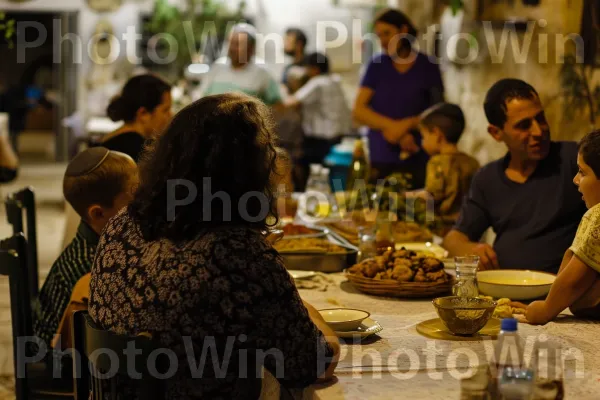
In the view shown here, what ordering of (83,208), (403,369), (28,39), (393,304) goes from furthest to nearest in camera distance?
1. (28,39)
2. (83,208)
3. (393,304)
4. (403,369)

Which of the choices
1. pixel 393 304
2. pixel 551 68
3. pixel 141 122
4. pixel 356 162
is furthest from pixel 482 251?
pixel 551 68

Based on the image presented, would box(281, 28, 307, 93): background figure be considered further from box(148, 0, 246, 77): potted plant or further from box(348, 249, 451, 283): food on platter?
box(348, 249, 451, 283): food on platter

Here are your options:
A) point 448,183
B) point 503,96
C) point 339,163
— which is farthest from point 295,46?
point 503,96

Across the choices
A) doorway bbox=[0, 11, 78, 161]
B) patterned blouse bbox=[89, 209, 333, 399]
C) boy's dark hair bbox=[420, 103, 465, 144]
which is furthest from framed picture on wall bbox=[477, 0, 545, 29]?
doorway bbox=[0, 11, 78, 161]

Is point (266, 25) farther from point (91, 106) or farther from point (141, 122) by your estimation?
point (141, 122)

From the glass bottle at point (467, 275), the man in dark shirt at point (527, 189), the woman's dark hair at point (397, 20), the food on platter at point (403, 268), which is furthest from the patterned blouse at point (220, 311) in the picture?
the woman's dark hair at point (397, 20)

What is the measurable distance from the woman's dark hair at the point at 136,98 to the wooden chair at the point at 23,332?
1.42m

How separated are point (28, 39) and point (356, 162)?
850 inches

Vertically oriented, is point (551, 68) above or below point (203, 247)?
above

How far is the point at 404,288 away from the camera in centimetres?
255

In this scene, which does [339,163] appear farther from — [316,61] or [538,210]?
[538,210]

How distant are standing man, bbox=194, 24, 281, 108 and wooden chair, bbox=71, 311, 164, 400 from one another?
4.80 m

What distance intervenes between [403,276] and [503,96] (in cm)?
77

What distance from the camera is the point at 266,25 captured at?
11.8 metres
